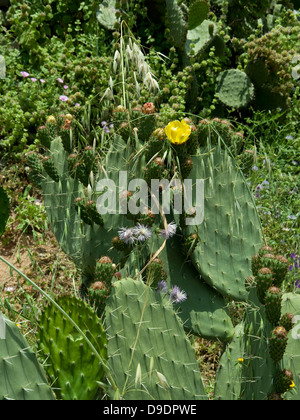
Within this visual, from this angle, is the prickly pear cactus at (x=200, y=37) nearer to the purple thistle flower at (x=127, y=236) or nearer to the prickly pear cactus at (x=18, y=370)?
the purple thistle flower at (x=127, y=236)

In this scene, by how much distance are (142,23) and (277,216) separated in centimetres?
179

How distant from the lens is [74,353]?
5.71 feet

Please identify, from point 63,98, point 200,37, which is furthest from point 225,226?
point 200,37

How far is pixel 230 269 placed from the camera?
244cm

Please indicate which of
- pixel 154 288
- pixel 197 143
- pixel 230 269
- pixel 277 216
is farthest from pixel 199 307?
pixel 277 216

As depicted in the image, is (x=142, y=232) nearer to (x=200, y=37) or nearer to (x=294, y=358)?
(x=294, y=358)

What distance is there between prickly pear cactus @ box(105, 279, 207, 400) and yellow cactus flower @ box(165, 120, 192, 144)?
0.56 meters

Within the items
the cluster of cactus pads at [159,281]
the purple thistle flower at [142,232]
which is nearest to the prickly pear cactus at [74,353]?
the cluster of cactus pads at [159,281]

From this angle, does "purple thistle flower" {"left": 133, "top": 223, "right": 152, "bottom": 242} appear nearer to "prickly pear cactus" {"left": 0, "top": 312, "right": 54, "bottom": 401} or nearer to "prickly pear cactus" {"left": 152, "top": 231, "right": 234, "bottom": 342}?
"prickly pear cactus" {"left": 152, "top": 231, "right": 234, "bottom": 342}

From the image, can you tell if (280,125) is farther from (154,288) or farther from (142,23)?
(154,288)

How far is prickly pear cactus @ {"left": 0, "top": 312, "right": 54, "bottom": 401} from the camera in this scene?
1.58 meters
